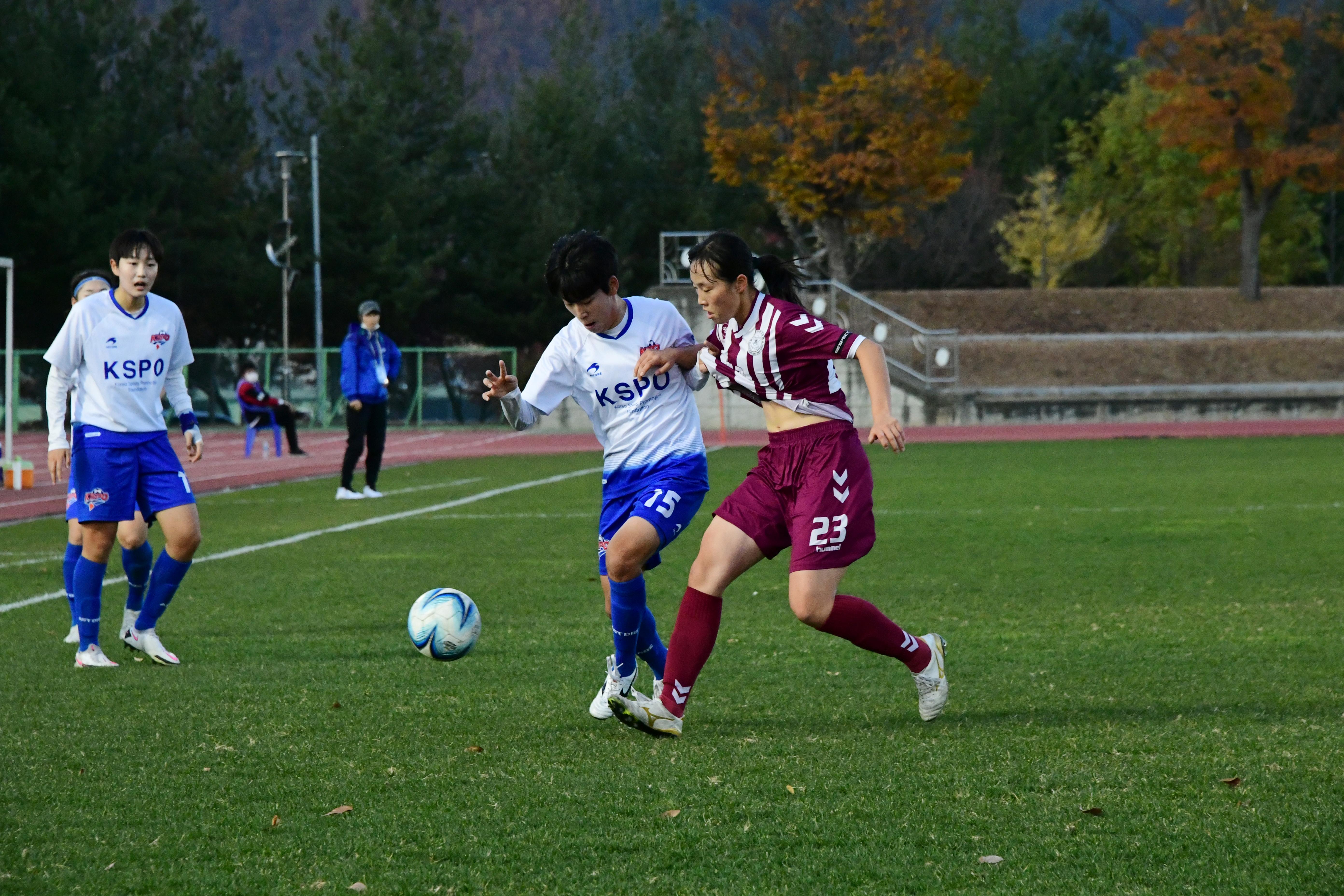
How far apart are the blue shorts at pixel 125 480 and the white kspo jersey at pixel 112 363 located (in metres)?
0.10

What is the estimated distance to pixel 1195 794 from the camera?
468 cm

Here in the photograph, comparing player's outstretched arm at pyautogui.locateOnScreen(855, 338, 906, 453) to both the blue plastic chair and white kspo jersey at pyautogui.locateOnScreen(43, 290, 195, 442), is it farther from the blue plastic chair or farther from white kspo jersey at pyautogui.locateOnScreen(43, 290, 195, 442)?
the blue plastic chair

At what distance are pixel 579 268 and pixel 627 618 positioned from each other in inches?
52.8

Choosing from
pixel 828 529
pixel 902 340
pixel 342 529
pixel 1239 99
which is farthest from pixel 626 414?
pixel 1239 99

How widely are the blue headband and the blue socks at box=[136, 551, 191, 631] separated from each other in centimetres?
165

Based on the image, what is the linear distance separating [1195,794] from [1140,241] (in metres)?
58.3

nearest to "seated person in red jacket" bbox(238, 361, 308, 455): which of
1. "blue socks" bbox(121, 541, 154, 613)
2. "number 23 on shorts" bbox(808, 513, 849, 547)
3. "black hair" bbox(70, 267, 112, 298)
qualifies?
"black hair" bbox(70, 267, 112, 298)

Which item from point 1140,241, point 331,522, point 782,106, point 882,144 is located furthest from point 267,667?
point 1140,241

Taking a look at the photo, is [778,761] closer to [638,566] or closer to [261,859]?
[638,566]

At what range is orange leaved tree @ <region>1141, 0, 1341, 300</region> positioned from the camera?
43000 millimetres

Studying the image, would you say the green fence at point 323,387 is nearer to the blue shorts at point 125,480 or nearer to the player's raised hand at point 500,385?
the blue shorts at point 125,480

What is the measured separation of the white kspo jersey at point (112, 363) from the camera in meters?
7.41

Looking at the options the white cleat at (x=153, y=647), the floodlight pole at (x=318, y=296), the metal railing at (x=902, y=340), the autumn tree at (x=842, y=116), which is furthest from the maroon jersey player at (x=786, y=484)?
the autumn tree at (x=842, y=116)

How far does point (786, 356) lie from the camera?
5.57 m
